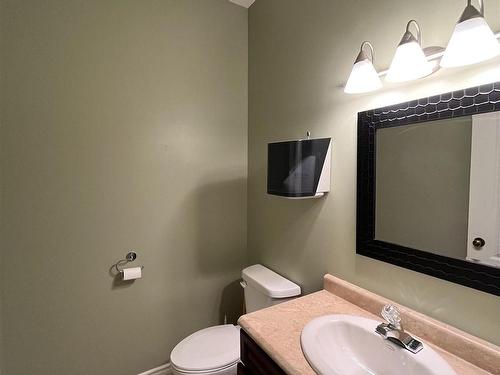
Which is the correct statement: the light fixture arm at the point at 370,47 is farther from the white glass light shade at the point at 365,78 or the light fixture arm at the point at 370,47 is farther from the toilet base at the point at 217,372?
the toilet base at the point at 217,372

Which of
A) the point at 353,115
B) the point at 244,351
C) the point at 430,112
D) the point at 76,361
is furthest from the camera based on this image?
the point at 76,361

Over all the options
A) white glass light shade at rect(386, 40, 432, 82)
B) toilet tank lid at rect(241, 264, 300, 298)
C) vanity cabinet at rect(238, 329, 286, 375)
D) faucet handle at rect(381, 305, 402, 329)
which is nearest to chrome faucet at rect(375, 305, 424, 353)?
faucet handle at rect(381, 305, 402, 329)

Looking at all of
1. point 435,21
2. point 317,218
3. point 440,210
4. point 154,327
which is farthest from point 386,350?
point 154,327

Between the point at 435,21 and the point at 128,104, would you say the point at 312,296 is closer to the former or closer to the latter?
the point at 435,21

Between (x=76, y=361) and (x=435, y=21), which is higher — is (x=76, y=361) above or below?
below

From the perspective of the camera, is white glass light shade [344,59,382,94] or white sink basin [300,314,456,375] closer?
white sink basin [300,314,456,375]

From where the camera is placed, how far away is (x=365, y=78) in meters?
1.02

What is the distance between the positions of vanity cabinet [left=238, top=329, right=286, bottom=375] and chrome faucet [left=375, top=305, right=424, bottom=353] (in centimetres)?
38

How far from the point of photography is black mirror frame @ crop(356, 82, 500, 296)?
771mm

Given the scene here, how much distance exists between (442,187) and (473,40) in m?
0.45

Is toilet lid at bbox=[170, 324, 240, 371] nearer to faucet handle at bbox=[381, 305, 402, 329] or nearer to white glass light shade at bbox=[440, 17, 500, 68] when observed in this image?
faucet handle at bbox=[381, 305, 402, 329]

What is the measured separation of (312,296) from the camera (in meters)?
1.23

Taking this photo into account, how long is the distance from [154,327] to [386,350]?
1.44 metres

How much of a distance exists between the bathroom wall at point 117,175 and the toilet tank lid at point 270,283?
0.37 metres
